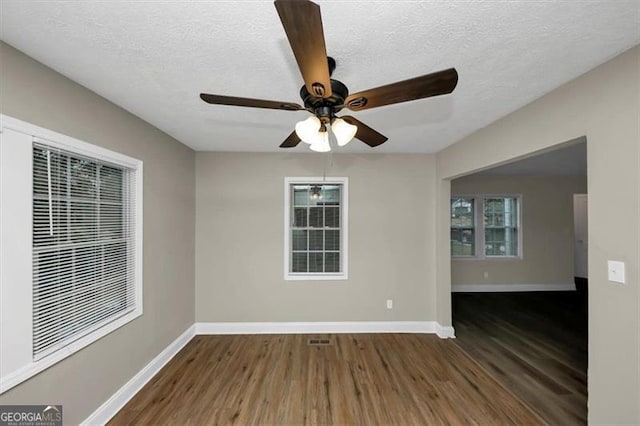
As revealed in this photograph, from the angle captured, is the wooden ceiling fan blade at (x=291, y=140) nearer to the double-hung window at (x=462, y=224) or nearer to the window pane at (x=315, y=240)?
the window pane at (x=315, y=240)

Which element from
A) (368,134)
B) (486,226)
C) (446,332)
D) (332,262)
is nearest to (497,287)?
(486,226)

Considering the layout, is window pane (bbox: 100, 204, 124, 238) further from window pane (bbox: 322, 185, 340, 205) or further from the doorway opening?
the doorway opening

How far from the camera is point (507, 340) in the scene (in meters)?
3.46

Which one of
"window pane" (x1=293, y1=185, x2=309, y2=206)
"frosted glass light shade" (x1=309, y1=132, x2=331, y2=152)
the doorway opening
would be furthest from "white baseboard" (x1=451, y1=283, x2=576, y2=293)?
"frosted glass light shade" (x1=309, y1=132, x2=331, y2=152)

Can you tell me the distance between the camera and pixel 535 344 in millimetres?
3330

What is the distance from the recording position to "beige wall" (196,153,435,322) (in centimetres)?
368

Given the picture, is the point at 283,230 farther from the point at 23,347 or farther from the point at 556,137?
the point at 556,137

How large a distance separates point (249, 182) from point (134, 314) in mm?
2045

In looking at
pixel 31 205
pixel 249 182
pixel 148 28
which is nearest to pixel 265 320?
pixel 249 182

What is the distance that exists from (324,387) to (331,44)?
2825 millimetres

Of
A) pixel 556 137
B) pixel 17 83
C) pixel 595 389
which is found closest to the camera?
pixel 17 83

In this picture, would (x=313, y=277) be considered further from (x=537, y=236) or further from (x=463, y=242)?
(x=537, y=236)

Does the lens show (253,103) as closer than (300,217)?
Yes

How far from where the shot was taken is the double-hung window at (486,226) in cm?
588
